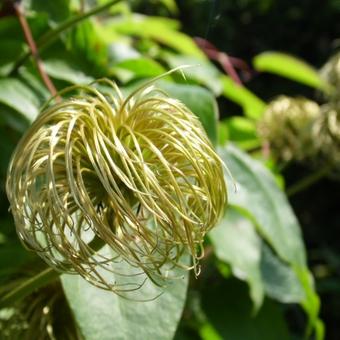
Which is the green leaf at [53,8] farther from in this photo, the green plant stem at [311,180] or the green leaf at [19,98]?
the green plant stem at [311,180]

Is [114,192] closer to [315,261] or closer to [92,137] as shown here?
[92,137]

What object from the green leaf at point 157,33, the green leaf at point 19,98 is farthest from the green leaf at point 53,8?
the green leaf at point 157,33

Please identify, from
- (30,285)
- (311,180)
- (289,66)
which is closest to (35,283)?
(30,285)

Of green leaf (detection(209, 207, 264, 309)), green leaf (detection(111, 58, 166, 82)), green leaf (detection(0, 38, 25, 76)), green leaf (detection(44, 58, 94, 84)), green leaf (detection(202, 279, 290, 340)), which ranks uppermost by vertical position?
green leaf (detection(0, 38, 25, 76))

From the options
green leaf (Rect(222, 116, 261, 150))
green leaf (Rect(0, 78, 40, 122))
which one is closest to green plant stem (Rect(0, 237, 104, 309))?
green leaf (Rect(0, 78, 40, 122))

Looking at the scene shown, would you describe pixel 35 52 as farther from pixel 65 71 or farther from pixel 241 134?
pixel 241 134

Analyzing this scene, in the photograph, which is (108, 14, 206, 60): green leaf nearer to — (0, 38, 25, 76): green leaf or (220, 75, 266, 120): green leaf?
(220, 75, 266, 120): green leaf

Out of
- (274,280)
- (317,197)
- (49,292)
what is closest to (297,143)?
(274,280)
